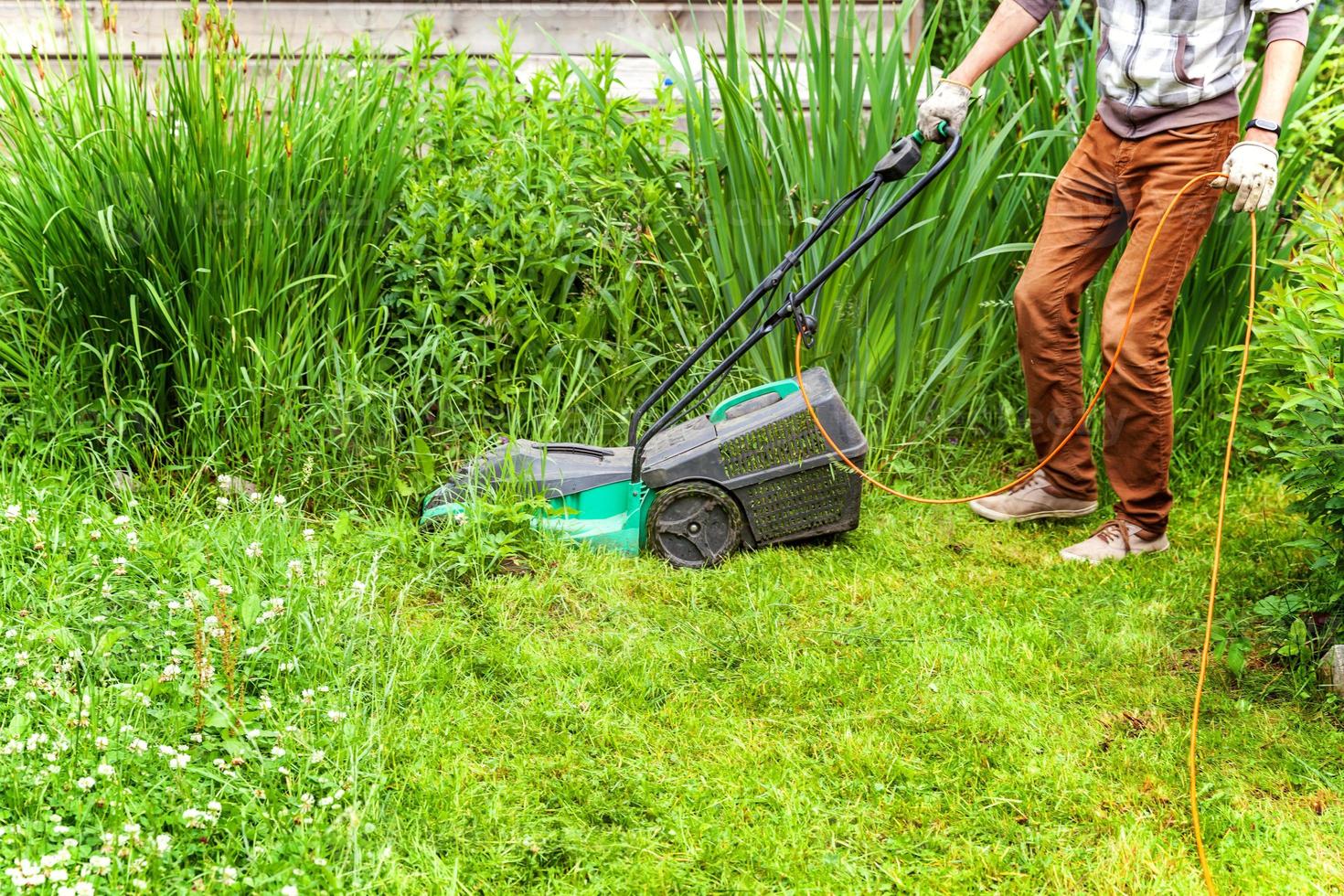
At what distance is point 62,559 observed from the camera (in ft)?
9.01

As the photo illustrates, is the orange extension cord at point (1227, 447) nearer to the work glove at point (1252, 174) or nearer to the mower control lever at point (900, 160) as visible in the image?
the work glove at point (1252, 174)

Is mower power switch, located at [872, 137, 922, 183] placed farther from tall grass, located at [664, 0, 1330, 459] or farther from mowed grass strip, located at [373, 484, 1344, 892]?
mowed grass strip, located at [373, 484, 1344, 892]

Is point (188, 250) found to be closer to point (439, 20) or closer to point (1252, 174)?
point (439, 20)

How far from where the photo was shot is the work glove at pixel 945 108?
312 cm

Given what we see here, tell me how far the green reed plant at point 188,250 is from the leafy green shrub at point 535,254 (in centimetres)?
19

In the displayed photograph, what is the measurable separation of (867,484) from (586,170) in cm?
131

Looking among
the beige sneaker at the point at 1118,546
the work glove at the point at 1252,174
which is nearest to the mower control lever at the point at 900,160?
the work glove at the point at 1252,174

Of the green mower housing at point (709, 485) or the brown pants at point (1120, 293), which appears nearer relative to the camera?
the brown pants at point (1120, 293)

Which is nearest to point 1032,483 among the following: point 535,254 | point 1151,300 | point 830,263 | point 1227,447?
point 1227,447

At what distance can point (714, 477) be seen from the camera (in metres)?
3.20

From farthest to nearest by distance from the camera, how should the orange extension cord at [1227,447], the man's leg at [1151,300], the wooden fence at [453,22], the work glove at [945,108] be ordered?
1. the wooden fence at [453,22]
2. the work glove at [945,108]
3. the man's leg at [1151,300]
4. the orange extension cord at [1227,447]

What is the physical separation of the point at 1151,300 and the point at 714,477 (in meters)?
1.18

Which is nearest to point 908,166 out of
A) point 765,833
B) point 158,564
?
point 765,833

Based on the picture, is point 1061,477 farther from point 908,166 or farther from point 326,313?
point 326,313
